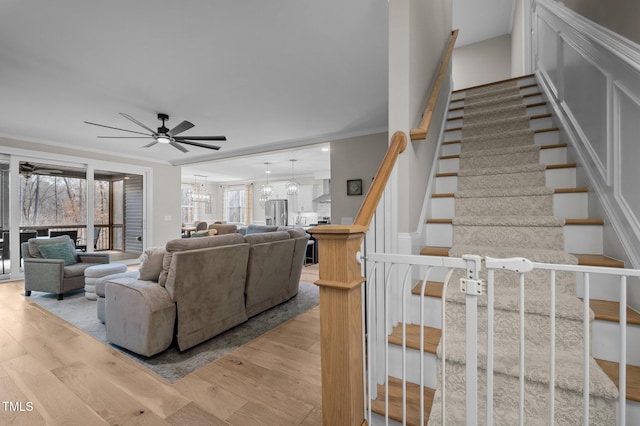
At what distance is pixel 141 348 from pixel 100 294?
1177 millimetres

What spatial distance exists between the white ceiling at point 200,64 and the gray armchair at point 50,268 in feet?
6.14

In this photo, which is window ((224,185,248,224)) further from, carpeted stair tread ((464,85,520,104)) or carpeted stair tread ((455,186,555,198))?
carpeted stair tread ((455,186,555,198))

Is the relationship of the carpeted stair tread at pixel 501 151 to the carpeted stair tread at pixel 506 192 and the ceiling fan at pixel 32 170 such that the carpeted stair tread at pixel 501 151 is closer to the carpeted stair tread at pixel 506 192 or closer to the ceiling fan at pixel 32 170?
the carpeted stair tread at pixel 506 192

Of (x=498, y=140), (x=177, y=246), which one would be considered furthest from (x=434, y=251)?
(x=177, y=246)

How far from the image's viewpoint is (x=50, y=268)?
3.86 meters

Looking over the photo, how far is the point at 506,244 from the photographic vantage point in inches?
69.9

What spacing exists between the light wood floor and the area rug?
0.32 ft

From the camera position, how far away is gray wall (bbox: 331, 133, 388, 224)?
4934mm

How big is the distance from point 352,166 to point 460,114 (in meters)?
2.13

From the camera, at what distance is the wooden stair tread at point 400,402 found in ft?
3.96

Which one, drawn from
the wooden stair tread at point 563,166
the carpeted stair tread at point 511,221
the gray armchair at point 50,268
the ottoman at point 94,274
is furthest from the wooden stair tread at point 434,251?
the gray armchair at point 50,268

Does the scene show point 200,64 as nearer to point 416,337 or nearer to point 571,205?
point 416,337

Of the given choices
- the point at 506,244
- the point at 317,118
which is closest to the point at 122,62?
the point at 317,118

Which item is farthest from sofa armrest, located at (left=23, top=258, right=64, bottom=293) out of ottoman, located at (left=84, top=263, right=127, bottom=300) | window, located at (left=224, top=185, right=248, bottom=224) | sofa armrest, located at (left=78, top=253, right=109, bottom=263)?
window, located at (left=224, top=185, right=248, bottom=224)
